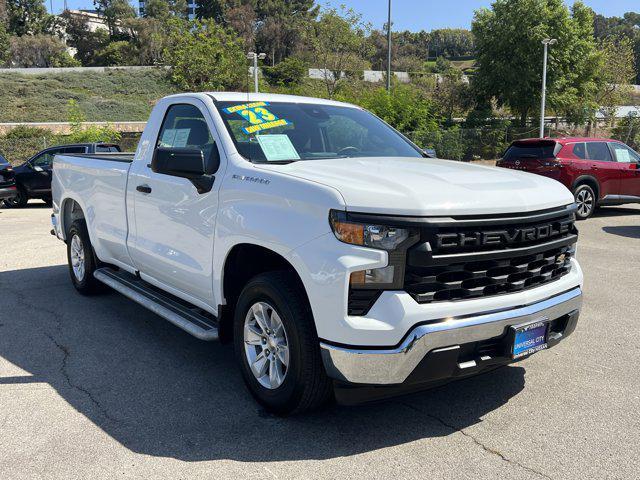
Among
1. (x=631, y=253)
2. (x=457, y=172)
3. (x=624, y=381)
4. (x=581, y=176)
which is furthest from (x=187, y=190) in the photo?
(x=581, y=176)

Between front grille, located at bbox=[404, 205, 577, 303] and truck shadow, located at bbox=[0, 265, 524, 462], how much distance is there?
→ 0.91 meters

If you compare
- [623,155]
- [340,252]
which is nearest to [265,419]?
[340,252]

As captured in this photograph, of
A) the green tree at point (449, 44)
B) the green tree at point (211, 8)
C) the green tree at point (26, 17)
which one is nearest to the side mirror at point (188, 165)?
the green tree at point (26, 17)

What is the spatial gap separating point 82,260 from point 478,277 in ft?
15.4

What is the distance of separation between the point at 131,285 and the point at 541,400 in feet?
11.7

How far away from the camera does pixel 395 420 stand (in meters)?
3.61

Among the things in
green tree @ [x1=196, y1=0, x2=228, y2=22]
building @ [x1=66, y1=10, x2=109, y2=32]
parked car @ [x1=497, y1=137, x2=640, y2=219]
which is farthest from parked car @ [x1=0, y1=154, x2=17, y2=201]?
green tree @ [x1=196, y1=0, x2=228, y2=22]

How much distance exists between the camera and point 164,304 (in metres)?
4.66

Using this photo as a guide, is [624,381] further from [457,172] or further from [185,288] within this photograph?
[185,288]

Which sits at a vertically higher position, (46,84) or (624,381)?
(46,84)

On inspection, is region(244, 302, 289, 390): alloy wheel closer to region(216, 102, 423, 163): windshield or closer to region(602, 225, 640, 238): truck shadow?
region(216, 102, 423, 163): windshield

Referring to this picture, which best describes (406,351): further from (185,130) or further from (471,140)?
(471,140)

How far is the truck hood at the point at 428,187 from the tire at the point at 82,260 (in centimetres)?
328

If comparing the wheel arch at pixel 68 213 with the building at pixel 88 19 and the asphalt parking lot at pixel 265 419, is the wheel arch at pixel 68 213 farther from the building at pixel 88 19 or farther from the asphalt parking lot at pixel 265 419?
the building at pixel 88 19
